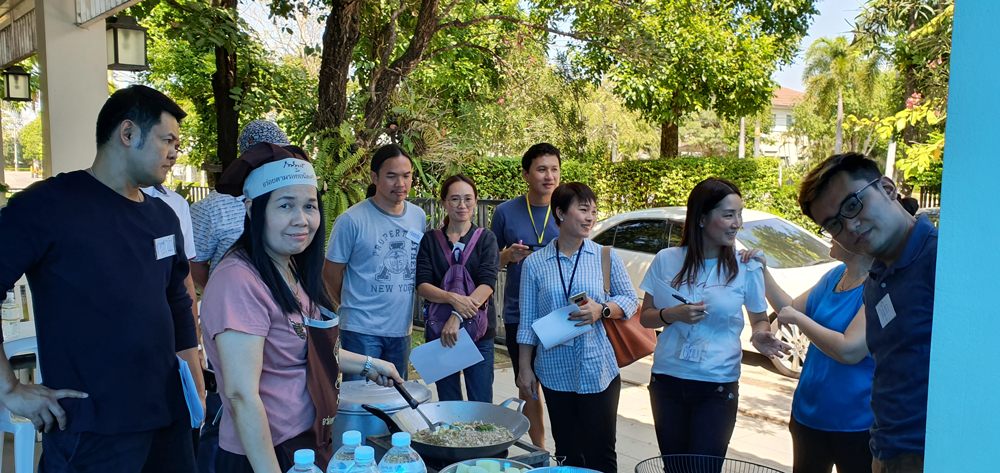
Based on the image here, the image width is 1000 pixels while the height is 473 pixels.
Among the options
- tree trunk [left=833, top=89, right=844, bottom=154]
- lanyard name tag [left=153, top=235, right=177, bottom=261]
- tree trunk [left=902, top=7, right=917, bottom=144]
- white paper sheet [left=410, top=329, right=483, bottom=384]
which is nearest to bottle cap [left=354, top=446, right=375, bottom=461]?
lanyard name tag [left=153, top=235, right=177, bottom=261]

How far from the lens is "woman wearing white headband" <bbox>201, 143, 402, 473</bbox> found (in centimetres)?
193

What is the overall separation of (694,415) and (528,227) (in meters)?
1.78

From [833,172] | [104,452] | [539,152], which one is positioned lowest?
[104,452]

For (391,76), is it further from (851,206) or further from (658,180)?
(658,180)

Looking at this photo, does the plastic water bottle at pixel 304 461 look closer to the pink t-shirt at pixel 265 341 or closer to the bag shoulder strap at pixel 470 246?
the pink t-shirt at pixel 265 341

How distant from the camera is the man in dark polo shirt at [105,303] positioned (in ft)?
6.85

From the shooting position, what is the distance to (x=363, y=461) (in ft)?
5.89

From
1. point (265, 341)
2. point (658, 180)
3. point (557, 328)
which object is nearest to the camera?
point (265, 341)

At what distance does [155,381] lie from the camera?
229cm

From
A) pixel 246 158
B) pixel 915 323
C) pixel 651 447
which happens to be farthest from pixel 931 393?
pixel 651 447

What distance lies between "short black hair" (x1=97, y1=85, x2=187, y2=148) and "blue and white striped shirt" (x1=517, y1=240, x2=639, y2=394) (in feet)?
6.52

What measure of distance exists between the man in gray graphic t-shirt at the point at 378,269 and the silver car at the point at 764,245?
3.82m

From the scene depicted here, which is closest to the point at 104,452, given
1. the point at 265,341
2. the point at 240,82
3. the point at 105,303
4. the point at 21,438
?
the point at 105,303

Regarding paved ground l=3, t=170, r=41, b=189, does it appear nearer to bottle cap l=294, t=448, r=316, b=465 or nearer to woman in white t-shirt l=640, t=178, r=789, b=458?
woman in white t-shirt l=640, t=178, r=789, b=458
